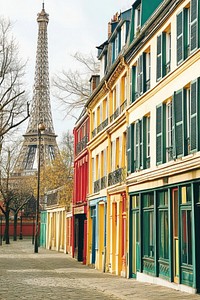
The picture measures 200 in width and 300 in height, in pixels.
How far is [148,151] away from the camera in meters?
23.1

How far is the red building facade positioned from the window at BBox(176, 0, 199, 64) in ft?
63.9

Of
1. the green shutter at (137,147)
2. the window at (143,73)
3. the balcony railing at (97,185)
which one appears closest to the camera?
the window at (143,73)

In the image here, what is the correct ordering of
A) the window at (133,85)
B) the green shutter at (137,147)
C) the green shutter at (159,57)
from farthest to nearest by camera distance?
1. the window at (133,85)
2. the green shutter at (137,147)
3. the green shutter at (159,57)

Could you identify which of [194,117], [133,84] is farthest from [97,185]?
[194,117]

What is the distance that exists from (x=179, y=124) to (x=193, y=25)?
2.87 m

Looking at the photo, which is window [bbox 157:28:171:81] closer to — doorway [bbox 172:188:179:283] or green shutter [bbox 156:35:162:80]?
green shutter [bbox 156:35:162:80]

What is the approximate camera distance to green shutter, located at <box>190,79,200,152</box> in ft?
56.0

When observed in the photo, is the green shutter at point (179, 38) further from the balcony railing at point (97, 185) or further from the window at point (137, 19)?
the balcony railing at point (97, 185)

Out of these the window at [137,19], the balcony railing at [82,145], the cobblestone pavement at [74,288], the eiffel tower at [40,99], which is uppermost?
the eiffel tower at [40,99]

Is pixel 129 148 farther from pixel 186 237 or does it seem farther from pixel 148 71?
pixel 186 237

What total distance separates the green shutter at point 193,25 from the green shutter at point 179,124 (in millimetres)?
1546

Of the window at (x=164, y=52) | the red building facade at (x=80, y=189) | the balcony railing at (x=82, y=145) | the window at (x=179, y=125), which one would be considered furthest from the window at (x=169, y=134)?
the balcony railing at (x=82, y=145)

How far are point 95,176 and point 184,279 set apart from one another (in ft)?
56.7

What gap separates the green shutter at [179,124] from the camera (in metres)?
18.5
